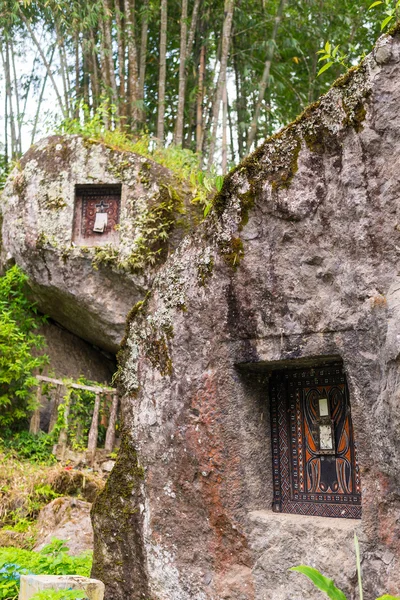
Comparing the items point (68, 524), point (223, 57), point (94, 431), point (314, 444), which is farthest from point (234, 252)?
point (223, 57)

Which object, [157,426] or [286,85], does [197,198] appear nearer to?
[157,426]

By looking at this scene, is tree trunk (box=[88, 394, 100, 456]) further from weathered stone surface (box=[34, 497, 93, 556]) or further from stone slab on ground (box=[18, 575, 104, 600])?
stone slab on ground (box=[18, 575, 104, 600])

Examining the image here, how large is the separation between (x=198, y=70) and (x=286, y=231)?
8.52m

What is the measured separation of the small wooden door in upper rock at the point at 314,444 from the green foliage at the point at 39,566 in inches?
75.1

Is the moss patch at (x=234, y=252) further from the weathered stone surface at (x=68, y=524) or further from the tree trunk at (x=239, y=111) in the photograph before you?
the tree trunk at (x=239, y=111)

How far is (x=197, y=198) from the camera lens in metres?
8.82

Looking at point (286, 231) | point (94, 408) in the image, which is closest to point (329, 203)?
point (286, 231)

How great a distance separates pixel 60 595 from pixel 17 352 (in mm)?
5740

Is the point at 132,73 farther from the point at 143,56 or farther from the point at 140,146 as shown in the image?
the point at 140,146

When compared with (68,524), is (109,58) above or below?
above

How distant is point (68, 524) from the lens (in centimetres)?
668

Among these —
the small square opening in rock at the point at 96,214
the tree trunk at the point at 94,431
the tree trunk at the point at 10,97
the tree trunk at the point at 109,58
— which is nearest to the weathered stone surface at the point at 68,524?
the tree trunk at the point at 94,431

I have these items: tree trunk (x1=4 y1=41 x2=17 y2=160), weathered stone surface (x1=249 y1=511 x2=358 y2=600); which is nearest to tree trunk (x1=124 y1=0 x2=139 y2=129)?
tree trunk (x1=4 y1=41 x2=17 y2=160)

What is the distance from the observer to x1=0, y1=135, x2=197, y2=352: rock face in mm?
8820
